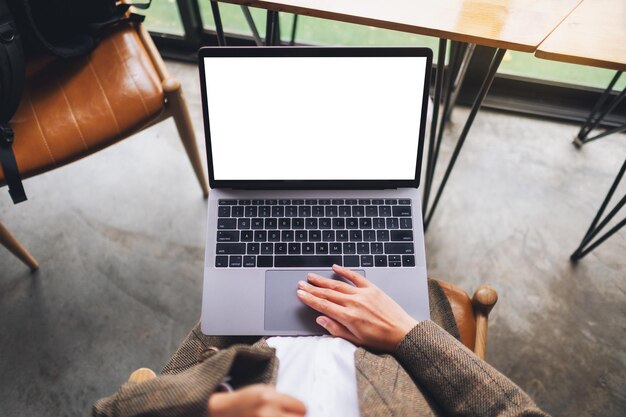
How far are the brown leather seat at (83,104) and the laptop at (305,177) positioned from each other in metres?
0.43

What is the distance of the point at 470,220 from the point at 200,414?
131 cm

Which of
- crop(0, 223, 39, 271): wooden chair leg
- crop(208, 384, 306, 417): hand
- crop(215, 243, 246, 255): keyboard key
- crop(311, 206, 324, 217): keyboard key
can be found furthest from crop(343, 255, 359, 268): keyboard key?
crop(0, 223, 39, 271): wooden chair leg

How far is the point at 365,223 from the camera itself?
3.03 feet

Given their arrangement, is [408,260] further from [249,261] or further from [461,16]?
[461,16]

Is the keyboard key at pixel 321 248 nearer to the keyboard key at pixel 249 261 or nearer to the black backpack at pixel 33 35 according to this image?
the keyboard key at pixel 249 261

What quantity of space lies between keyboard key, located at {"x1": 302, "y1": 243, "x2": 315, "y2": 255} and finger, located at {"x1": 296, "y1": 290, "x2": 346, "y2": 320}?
0.09 m

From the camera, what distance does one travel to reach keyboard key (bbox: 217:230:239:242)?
35.6 inches

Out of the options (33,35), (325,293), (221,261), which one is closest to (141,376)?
(221,261)

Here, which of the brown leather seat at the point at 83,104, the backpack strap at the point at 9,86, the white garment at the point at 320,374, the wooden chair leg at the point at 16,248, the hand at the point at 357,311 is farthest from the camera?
the wooden chair leg at the point at 16,248

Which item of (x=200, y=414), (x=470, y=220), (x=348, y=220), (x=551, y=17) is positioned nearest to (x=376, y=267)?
(x=348, y=220)

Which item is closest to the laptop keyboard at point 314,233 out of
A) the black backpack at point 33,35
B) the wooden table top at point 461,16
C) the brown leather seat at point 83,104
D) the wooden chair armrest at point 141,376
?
the wooden chair armrest at point 141,376

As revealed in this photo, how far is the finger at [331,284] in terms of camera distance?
2.73ft

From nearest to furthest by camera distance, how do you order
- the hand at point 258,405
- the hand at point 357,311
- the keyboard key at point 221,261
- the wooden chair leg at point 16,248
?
the hand at point 258,405 < the hand at point 357,311 < the keyboard key at point 221,261 < the wooden chair leg at point 16,248

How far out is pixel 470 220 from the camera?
1617mm
